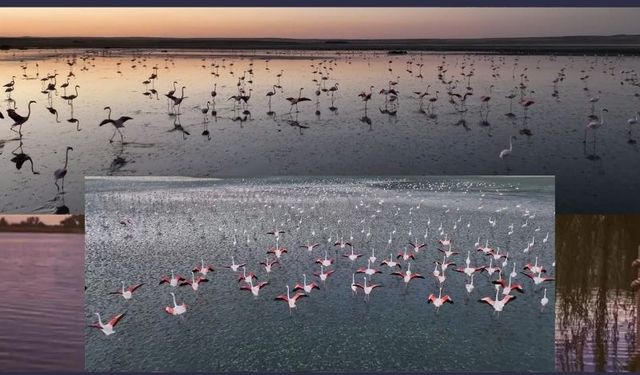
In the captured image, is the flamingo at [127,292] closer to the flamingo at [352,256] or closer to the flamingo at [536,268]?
the flamingo at [352,256]

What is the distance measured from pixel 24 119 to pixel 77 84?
59 centimetres

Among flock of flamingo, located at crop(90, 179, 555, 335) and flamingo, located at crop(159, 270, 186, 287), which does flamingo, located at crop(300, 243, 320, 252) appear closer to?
flock of flamingo, located at crop(90, 179, 555, 335)

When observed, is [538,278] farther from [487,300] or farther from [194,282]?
[194,282]

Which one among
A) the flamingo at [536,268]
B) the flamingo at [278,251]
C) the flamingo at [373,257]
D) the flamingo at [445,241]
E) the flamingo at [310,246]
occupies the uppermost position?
the flamingo at [445,241]

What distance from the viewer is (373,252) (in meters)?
5.95

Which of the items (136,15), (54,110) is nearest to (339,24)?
(136,15)

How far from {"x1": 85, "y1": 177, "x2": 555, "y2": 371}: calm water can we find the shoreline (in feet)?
4.72

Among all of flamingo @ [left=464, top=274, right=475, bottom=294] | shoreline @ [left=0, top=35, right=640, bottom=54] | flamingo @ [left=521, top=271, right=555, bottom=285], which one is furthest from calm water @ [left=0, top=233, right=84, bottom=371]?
flamingo @ [left=521, top=271, right=555, bottom=285]

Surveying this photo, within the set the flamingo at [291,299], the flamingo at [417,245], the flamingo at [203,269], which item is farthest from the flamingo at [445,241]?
the flamingo at [203,269]

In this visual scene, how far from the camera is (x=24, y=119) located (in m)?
6.66

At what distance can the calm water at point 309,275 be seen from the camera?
18.6 feet

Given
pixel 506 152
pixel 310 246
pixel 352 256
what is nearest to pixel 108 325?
pixel 310 246

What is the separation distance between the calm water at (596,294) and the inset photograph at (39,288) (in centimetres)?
373

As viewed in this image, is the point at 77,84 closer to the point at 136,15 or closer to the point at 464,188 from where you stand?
the point at 136,15
